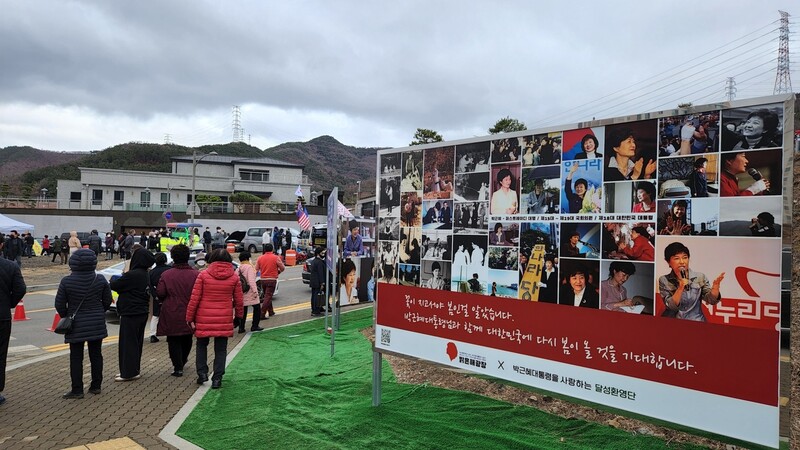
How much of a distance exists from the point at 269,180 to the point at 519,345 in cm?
6567

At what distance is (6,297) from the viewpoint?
5953mm

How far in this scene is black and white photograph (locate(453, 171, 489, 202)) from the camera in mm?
4785

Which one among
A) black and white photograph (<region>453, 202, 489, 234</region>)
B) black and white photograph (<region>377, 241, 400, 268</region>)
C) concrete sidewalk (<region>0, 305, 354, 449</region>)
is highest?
black and white photograph (<region>453, 202, 489, 234</region>)

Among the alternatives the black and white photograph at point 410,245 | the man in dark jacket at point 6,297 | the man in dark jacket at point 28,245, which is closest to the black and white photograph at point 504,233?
the black and white photograph at point 410,245

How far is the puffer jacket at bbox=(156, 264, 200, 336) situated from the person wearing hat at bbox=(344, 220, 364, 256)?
14.6 ft

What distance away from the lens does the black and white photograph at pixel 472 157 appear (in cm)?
481

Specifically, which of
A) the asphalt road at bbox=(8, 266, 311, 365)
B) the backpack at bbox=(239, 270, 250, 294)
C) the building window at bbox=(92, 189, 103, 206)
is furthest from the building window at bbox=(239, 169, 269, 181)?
the backpack at bbox=(239, 270, 250, 294)

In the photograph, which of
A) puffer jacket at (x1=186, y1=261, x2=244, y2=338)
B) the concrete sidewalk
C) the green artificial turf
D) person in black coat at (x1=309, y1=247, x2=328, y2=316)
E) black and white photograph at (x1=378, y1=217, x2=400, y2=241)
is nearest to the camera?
the green artificial turf

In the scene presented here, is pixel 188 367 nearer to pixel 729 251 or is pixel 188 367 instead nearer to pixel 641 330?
pixel 641 330

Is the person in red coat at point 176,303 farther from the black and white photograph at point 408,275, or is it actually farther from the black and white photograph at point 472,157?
the black and white photograph at point 472,157

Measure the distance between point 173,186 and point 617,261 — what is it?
195 feet

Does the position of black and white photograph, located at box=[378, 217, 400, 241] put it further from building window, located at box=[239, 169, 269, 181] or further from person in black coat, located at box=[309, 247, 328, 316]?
building window, located at box=[239, 169, 269, 181]

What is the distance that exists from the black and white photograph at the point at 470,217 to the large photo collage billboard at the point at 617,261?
1cm

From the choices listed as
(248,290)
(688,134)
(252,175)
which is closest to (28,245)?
(248,290)
